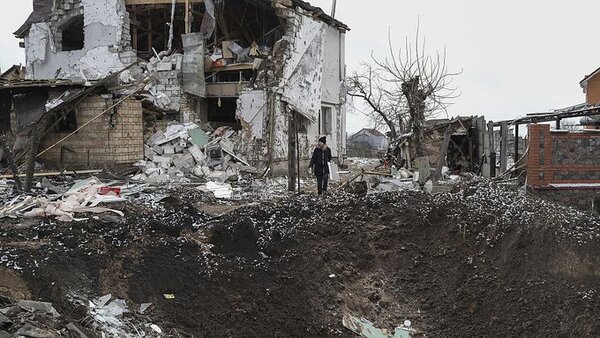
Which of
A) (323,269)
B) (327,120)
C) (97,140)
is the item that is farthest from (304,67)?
(323,269)

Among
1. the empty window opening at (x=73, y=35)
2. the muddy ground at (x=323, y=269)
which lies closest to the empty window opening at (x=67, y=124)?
the empty window opening at (x=73, y=35)

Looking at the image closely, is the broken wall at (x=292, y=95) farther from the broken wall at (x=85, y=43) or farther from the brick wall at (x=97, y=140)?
the broken wall at (x=85, y=43)

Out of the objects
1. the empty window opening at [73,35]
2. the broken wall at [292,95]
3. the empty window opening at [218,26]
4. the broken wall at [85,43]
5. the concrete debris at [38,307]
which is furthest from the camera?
the empty window opening at [73,35]

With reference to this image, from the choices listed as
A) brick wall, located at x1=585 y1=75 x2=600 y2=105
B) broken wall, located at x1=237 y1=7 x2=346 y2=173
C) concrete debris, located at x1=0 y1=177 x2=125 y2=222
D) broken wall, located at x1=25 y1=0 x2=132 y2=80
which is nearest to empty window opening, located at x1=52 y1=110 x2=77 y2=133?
broken wall, located at x1=25 y1=0 x2=132 y2=80

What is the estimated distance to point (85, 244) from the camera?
6992 millimetres

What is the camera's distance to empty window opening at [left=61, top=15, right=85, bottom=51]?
69.4 ft

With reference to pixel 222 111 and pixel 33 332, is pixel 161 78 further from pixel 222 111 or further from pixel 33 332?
pixel 33 332

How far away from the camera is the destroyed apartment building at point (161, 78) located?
17078mm

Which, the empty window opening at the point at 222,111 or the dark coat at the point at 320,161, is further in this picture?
the empty window opening at the point at 222,111

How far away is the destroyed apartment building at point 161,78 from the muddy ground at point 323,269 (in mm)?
8621

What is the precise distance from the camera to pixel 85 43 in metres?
19.7

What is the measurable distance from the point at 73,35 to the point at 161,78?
5910mm

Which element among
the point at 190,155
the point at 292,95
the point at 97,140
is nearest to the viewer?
the point at 97,140

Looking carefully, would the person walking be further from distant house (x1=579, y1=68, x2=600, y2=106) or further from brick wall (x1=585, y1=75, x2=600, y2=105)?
brick wall (x1=585, y1=75, x2=600, y2=105)
